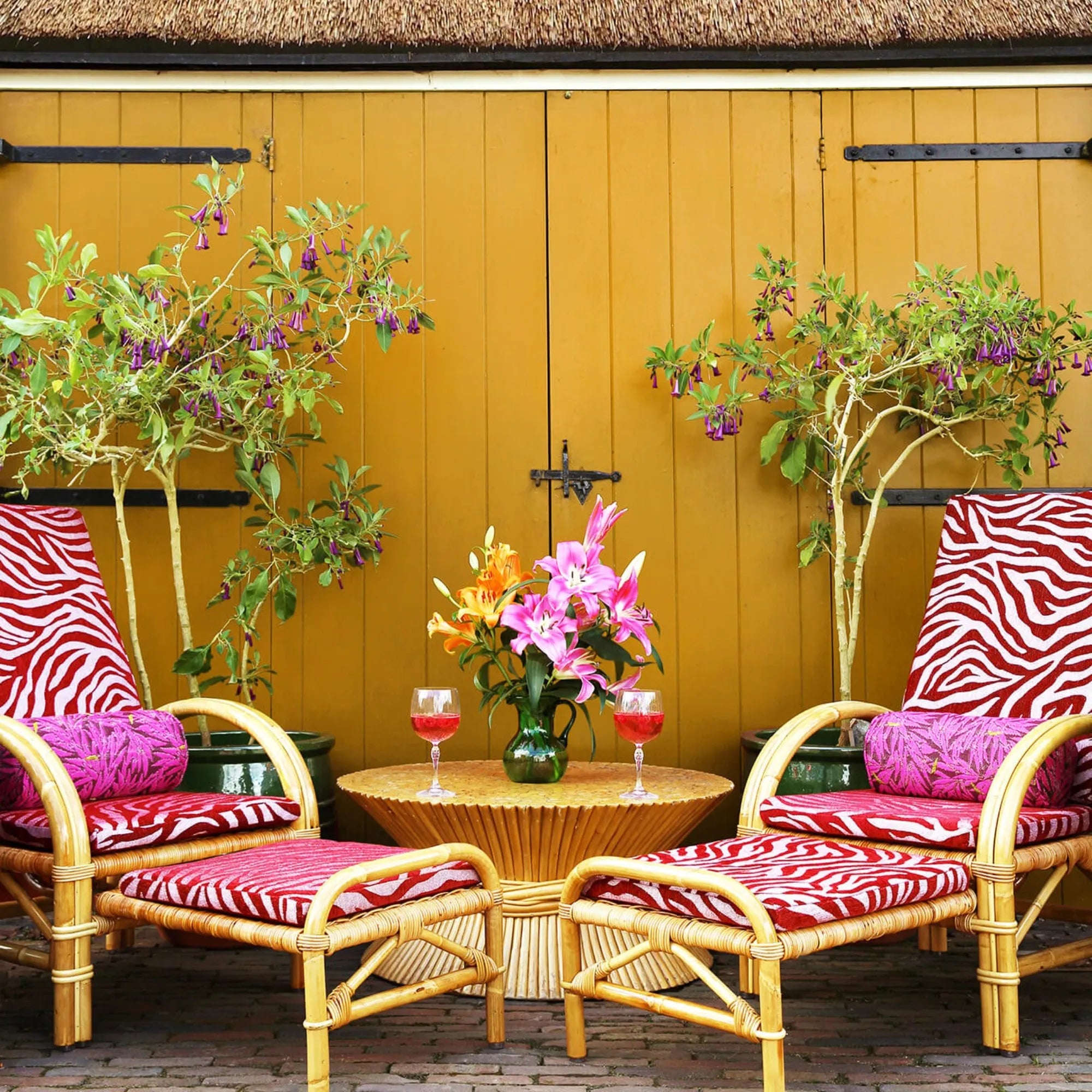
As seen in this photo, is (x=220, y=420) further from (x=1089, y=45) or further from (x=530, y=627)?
(x=1089, y=45)

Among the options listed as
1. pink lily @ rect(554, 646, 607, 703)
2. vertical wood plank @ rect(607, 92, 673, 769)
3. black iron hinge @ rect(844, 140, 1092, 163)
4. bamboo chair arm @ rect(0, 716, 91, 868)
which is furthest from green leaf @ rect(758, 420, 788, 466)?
bamboo chair arm @ rect(0, 716, 91, 868)

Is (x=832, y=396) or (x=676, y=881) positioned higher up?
(x=832, y=396)

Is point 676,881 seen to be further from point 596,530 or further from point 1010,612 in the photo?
point 1010,612

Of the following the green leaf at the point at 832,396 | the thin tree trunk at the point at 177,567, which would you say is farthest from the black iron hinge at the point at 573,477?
the thin tree trunk at the point at 177,567

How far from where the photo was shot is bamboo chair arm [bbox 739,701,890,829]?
2439 mm

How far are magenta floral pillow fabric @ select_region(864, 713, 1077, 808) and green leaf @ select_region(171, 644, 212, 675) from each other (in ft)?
5.46

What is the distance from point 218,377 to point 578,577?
1.12 m

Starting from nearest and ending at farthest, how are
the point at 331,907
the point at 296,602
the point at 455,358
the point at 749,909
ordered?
the point at 749,909 → the point at 331,907 → the point at 296,602 → the point at 455,358

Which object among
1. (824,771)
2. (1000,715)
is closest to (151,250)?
(824,771)

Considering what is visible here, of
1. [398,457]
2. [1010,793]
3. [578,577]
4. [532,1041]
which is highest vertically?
[398,457]

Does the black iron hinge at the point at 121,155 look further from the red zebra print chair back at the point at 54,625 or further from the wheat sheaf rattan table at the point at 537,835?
the wheat sheaf rattan table at the point at 537,835

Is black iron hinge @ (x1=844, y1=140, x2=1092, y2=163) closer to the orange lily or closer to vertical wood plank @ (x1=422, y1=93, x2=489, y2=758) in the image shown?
vertical wood plank @ (x1=422, y1=93, x2=489, y2=758)

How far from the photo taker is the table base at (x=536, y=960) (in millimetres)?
2453

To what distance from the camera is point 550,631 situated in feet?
8.10
